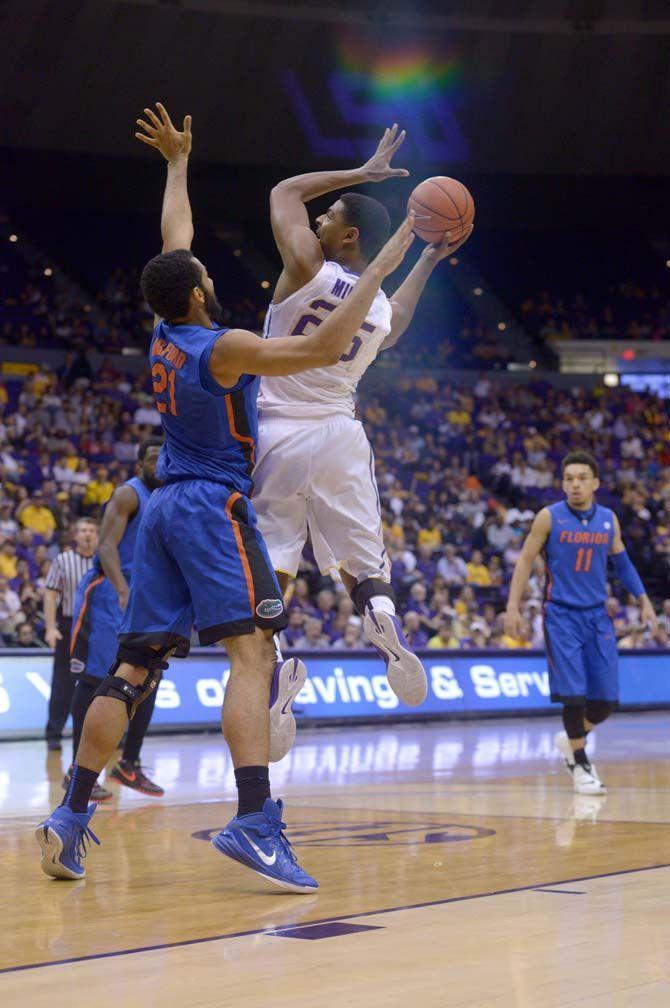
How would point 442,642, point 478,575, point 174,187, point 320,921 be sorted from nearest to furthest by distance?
point 320,921
point 174,187
point 442,642
point 478,575

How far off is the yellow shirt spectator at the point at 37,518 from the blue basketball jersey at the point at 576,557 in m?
9.80

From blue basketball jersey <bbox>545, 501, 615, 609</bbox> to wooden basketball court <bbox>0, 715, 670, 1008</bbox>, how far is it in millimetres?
1229

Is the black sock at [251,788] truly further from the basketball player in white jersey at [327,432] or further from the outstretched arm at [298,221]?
the outstretched arm at [298,221]

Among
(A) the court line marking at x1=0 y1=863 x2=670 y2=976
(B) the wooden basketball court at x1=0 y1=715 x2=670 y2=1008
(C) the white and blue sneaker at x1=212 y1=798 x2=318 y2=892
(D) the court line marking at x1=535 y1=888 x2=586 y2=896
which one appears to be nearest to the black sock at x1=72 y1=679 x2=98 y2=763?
(B) the wooden basketball court at x1=0 y1=715 x2=670 y2=1008

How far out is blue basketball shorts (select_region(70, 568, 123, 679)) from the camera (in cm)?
807

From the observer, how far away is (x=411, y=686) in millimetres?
5668

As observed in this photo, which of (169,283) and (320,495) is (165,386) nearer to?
(169,283)

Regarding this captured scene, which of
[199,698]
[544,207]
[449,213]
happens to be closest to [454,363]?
[544,207]

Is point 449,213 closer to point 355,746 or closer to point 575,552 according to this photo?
point 575,552

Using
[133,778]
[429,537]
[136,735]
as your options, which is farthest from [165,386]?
[429,537]

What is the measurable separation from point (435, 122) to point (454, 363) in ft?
17.6

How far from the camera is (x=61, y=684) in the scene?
1100 cm

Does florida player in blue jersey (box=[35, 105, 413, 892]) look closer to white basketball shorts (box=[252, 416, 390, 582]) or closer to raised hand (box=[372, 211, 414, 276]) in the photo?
raised hand (box=[372, 211, 414, 276])

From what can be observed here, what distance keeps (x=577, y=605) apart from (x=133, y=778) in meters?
2.99
